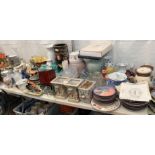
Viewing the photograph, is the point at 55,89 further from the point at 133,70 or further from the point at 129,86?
the point at 133,70

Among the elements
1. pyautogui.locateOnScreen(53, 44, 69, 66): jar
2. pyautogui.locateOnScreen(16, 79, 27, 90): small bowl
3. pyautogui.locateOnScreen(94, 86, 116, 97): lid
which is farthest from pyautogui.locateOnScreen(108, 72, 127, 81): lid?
pyautogui.locateOnScreen(16, 79, 27, 90): small bowl

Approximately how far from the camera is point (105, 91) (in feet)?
3.79

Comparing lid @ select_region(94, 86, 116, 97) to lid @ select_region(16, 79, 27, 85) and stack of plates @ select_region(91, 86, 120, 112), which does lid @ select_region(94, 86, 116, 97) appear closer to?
stack of plates @ select_region(91, 86, 120, 112)

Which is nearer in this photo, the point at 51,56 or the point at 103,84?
the point at 103,84

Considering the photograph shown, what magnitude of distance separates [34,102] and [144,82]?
3.74ft

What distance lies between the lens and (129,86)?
3.84 feet

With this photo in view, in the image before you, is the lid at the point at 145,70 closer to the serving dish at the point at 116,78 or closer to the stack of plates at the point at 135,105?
the serving dish at the point at 116,78

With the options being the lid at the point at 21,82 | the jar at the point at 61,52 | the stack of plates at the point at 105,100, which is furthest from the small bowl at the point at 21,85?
the stack of plates at the point at 105,100

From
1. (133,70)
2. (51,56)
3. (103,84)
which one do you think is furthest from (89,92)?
(51,56)

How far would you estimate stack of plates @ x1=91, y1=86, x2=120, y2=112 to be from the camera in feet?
3.65

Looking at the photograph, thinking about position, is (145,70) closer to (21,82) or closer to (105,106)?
(105,106)

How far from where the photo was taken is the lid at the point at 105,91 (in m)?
1.13

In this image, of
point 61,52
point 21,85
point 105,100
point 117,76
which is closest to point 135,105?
point 105,100

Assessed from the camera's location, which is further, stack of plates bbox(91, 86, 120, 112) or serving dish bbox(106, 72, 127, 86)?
serving dish bbox(106, 72, 127, 86)
